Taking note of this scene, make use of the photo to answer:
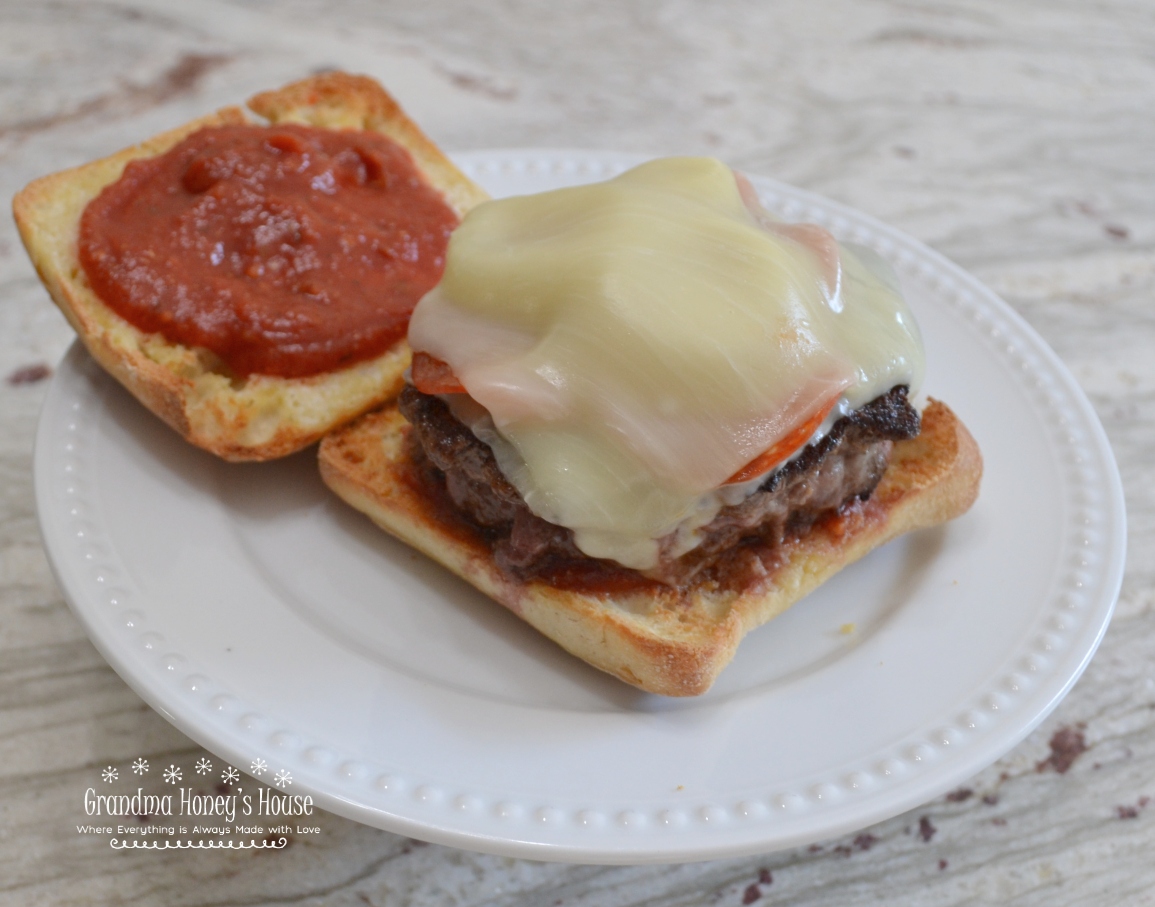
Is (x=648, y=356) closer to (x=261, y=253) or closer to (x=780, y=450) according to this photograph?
(x=780, y=450)

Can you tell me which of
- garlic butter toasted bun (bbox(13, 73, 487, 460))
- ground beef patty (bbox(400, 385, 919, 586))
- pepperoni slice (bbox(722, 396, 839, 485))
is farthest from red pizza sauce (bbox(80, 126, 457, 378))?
pepperoni slice (bbox(722, 396, 839, 485))

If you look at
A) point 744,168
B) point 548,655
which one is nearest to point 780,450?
point 548,655

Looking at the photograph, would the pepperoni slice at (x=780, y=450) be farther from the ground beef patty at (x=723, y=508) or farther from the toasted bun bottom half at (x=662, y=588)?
the toasted bun bottom half at (x=662, y=588)

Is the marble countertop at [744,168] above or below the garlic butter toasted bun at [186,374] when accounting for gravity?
below

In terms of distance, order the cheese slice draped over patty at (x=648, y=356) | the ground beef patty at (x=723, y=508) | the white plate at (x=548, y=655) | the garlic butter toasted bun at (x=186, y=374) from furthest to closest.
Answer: the garlic butter toasted bun at (x=186, y=374), the ground beef patty at (x=723, y=508), the cheese slice draped over patty at (x=648, y=356), the white plate at (x=548, y=655)

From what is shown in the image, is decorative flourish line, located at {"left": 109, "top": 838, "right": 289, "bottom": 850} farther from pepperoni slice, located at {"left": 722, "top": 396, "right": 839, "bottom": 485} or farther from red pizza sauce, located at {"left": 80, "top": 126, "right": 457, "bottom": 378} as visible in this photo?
pepperoni slice, located at {"left": 722, "top": 396, "right": 839, "bottom": 485}

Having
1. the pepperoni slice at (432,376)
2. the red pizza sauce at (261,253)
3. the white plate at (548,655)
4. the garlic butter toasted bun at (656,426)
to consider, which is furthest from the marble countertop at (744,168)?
the pepperoni slice at (432,376)

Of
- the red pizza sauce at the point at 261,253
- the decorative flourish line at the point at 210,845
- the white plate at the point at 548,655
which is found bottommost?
the decorative flourish line at the point at 210,845
